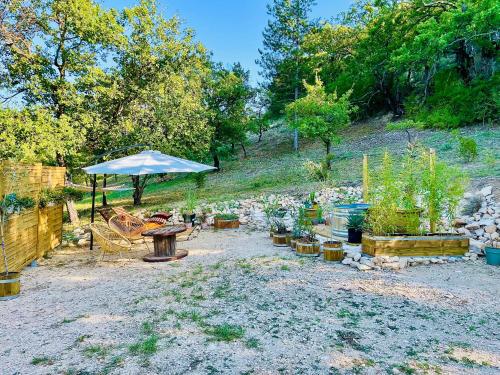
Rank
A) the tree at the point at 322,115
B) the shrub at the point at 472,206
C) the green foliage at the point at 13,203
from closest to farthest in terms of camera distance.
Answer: the green foliage at the point at 13,203 < the shrub at the point at 472,206 < the tree at the point at 322,115

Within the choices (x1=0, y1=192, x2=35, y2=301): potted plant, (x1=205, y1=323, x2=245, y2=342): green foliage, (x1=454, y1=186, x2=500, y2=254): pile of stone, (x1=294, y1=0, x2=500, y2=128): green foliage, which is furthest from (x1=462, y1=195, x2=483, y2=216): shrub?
(x1=0, y1=192, x2=35, y2=301): potted plant

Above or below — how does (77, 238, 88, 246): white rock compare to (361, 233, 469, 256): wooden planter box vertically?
below

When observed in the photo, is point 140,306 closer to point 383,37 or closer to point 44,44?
point 44,44

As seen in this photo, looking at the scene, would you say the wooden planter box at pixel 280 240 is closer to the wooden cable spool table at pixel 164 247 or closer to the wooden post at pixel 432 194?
the wooden cable spool table at pixel 164 247

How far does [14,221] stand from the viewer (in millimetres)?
4770

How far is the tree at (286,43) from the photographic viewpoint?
75.8 ft

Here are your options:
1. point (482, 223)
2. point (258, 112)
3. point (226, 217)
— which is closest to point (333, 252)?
point (482, 223)

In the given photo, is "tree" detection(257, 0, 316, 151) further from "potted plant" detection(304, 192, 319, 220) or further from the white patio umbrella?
the white patio umbrella

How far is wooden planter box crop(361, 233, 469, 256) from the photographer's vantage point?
16.2 ft

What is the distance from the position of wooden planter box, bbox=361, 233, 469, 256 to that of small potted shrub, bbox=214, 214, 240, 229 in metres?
3.79

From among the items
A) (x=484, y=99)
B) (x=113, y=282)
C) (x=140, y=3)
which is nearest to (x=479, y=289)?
(x=113, y=282)

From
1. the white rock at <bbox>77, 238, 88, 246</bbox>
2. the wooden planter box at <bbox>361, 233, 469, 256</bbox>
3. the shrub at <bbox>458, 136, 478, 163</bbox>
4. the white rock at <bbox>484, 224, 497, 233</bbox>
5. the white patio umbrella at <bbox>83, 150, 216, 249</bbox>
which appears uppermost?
the shrub at <bbox>458, 136, 478, 163</bbox>

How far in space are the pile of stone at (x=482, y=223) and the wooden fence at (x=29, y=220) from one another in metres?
6.59

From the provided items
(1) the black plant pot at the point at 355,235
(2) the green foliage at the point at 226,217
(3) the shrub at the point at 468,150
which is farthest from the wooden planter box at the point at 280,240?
(3) the shrub at the point at 468,150
